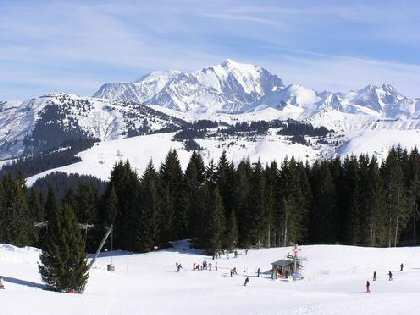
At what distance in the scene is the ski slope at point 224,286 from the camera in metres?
50.8

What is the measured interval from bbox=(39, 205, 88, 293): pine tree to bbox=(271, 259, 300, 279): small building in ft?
94.3

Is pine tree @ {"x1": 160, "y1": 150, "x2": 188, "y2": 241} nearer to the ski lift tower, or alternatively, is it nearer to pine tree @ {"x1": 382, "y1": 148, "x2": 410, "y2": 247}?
the ski lift tower

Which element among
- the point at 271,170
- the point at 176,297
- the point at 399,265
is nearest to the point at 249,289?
the point at 176,297

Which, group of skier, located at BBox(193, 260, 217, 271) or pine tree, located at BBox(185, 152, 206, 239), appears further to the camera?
pine tree, located at BBox(185, 152, 206, 239)

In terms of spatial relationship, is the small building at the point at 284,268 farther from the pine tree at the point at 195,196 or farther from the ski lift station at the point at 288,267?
the pine tree at the point at 195,196

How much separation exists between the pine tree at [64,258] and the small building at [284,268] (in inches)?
1132

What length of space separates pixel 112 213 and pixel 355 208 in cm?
4073

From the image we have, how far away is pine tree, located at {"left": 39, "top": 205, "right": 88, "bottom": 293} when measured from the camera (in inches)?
2402

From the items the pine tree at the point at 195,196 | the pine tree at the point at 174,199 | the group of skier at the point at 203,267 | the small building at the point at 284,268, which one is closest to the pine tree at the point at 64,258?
the group of skier at the point at 203,267

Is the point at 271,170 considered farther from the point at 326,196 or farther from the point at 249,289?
the point at 249,289

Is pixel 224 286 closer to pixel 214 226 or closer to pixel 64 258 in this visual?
pixel 64 258

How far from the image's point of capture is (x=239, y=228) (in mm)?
107688

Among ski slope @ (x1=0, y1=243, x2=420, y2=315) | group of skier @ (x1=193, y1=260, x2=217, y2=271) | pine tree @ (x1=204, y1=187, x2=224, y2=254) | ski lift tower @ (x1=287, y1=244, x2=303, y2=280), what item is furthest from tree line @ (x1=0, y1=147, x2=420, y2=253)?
ski lift tower @ (x1=287, y1=244, x2=303, y2=280)

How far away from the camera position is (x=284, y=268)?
84.0m
